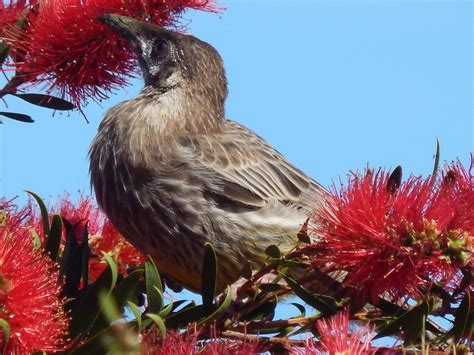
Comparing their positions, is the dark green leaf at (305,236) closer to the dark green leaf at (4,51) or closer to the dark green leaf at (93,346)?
the dark green leaf at (93,346)

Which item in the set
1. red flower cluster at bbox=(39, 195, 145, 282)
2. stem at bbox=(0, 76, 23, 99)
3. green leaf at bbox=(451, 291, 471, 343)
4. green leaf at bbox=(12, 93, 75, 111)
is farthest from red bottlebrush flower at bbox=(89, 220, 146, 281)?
green leaf at bbox=(451, 291, 471, 343)

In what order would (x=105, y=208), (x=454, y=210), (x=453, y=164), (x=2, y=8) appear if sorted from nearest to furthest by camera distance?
(x=454, y=210), (x=453, y=164), (x=2, y=8), (x=105, y=208)

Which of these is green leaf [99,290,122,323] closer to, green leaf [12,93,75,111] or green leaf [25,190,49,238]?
green leaf [25,190,49,238]

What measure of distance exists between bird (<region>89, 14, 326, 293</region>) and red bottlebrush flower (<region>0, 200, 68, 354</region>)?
1.61m

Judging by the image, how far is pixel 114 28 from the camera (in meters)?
3.83

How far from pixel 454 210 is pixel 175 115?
9.03 feet

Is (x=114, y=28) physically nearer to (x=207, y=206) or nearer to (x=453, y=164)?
(x=207, y=206)

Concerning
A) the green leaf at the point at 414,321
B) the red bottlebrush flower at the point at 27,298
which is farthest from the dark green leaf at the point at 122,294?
the green leaf at the point at 414,321

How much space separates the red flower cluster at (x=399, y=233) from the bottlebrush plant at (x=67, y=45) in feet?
3.90

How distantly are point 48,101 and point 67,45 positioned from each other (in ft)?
0.74

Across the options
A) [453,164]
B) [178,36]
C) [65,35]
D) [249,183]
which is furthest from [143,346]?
[178,36]

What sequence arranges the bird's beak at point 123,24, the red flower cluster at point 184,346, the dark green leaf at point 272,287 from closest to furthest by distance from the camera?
the red flower cluster at point 184,346, the dark green leaf at point 272,287, the bird's beak at point 123,24

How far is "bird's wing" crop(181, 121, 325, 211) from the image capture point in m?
4.97

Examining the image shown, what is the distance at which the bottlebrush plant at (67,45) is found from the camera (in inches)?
140
